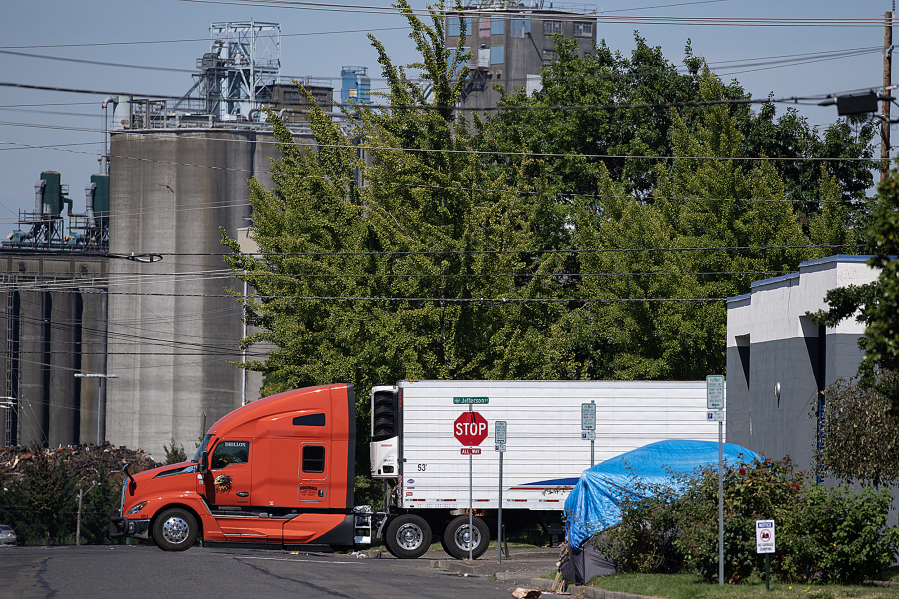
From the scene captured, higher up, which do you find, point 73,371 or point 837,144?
point 837,144

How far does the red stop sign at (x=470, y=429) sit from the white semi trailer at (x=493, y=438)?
24mm

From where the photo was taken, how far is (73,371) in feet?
289

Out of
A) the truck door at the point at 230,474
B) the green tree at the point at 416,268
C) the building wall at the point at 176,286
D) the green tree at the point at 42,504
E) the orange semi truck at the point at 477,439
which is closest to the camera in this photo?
the truck door at the point at 230,474

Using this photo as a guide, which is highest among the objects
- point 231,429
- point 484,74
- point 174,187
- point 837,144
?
point 484,74

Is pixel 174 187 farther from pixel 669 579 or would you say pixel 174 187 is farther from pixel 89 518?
pixel 669 579

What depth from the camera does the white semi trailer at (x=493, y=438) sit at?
24.4m

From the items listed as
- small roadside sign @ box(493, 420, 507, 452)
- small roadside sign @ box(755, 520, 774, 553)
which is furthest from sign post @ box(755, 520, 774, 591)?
small roadside sign @ box(493, 420, 507, 452)

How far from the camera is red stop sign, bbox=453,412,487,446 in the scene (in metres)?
24.4

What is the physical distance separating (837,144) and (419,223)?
1791 centimetres

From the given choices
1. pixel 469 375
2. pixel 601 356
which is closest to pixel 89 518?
pixel 601 356

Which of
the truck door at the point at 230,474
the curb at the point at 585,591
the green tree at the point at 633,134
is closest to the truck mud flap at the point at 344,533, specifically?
the truck door at the point at 230,474

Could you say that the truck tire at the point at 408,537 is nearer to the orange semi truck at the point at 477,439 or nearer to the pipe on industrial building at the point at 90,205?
the orange semi truck at the point at 477,439

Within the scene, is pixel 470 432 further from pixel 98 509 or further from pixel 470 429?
pixel 98 509

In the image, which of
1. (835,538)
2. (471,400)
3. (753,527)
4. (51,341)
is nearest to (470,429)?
(471,400)
